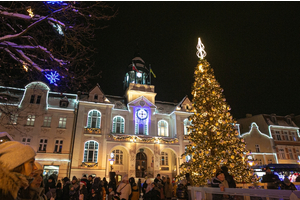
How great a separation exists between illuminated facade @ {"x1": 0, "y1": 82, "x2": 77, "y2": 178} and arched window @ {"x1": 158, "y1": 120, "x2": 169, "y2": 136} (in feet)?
43.4

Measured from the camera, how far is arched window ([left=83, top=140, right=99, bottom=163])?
24966mm

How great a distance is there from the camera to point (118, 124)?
2895cm

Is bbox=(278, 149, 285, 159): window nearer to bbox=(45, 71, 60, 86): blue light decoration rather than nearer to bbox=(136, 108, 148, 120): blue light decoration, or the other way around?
bbox=(136, 108, 148, 120): blue light decoration

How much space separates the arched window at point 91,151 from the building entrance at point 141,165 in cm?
603

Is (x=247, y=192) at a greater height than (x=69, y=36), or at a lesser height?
lesser

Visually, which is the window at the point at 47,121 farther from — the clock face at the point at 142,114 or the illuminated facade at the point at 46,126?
the clock face at the point at 142,114

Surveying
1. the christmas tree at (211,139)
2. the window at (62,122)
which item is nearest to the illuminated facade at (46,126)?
the window at (62,122)

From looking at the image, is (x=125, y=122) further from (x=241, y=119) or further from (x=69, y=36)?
(x=241, y=119)

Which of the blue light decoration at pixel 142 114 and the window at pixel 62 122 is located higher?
the blue light decoration at pixel 142 114

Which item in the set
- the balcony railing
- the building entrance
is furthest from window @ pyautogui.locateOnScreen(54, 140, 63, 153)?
the building entrance

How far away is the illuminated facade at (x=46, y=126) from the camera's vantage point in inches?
928

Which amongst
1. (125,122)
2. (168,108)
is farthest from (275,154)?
(125,122)

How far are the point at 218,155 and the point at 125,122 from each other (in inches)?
752

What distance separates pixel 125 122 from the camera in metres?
29.0
